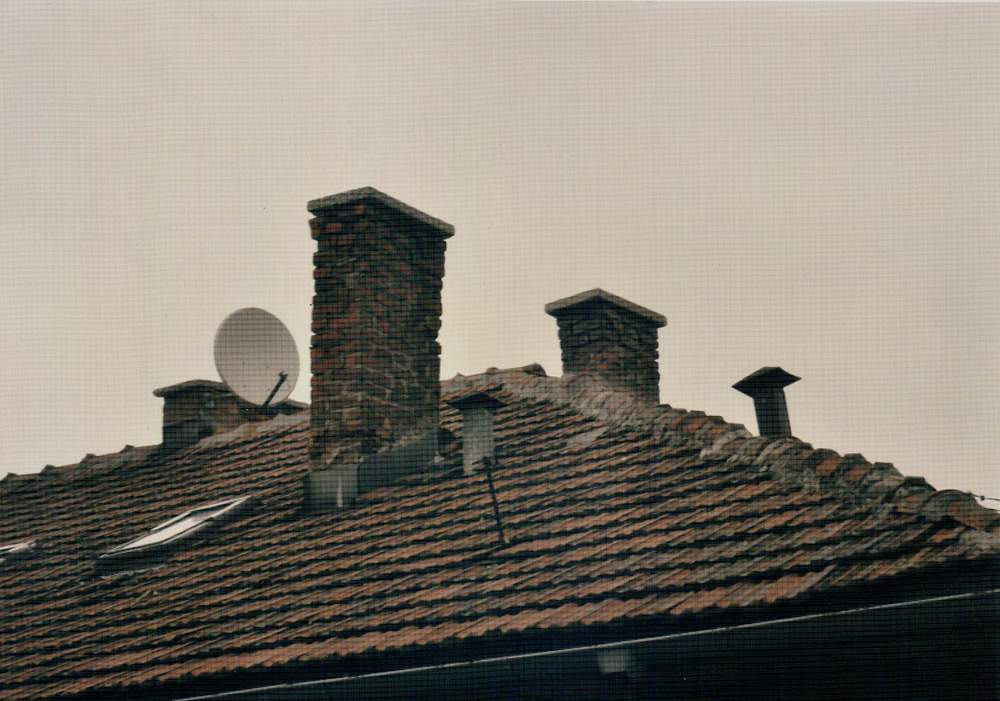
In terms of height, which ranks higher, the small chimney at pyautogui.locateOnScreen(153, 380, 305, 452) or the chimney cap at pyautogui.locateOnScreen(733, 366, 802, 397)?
the small chimney at pyautogui.locateOnScreen(153, 380, 305, 452)

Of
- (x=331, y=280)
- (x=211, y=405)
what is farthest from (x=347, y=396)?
(x=211, y=405)

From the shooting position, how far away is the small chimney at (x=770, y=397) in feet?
29.8

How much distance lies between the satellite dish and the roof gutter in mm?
4980

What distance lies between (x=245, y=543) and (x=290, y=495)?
33.4 inches

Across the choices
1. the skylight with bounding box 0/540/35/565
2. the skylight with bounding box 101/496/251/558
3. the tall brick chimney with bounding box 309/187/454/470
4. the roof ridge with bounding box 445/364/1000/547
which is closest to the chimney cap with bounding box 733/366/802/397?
the roof ridge with bounding box 445/364/1000/547

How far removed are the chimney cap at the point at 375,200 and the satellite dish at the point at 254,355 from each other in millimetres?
2102

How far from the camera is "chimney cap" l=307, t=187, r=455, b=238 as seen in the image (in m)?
10.5

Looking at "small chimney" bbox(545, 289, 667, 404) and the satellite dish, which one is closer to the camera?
"small chimney" bbox(545, 289, 667, 404)

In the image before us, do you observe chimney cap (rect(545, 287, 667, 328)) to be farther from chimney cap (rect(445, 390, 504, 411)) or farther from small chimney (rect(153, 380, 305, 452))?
small chimney (rect(153, 380, 305, 452))

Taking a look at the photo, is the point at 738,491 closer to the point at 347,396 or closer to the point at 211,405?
the point at 347,396

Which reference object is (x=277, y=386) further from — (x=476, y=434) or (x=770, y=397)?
(x=770, y=397)

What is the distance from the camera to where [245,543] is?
9875 millimetres

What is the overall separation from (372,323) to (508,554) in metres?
2.84

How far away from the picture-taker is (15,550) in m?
11.2
